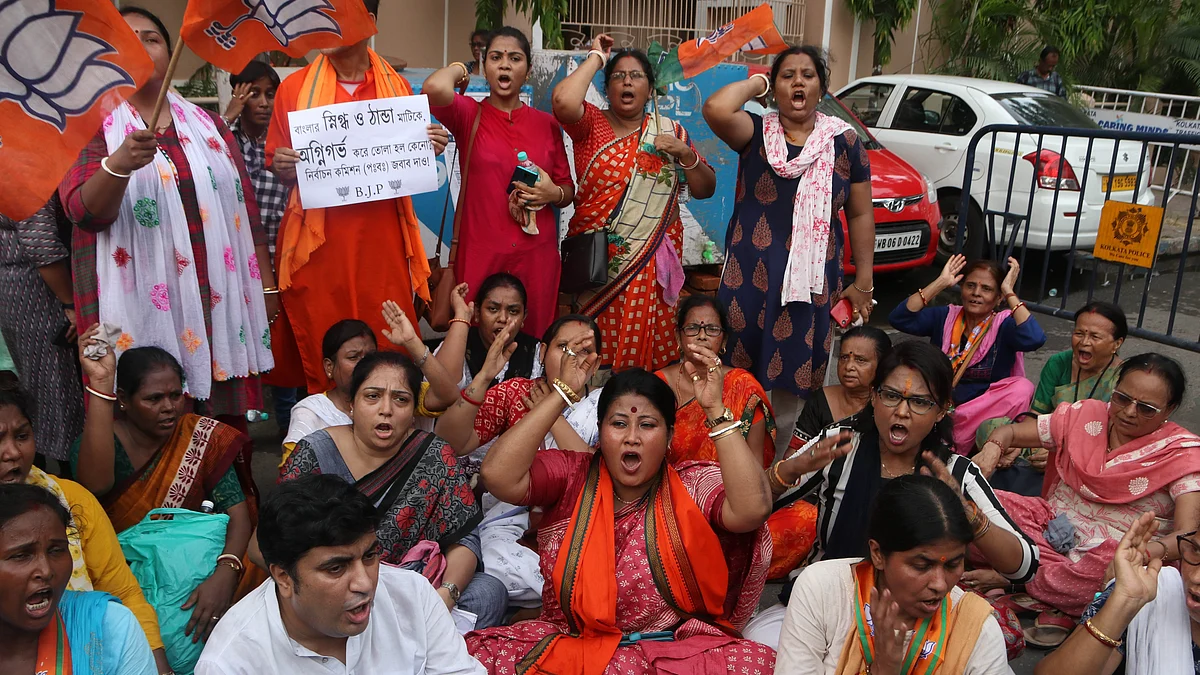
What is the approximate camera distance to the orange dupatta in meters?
2.92

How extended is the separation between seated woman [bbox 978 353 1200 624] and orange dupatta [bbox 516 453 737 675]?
4.39 ft

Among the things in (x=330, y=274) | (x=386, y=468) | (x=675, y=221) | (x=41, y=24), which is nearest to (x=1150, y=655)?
(x=386, y=468)

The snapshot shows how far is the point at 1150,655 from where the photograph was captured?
269cm

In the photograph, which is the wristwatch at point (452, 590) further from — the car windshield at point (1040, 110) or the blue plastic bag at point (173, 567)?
the car windshield at point (1040, 110)

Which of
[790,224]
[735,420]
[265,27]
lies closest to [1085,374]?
[790,224]

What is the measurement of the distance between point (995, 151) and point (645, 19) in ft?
11.5

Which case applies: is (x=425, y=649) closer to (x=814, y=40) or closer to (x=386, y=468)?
(x=386, y=468)

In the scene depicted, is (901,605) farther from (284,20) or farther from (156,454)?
(284,20)

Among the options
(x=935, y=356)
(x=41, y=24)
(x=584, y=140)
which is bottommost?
(x=935, y=356)

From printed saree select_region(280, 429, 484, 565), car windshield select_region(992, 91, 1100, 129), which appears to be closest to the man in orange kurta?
printed saree select_region(280, 429, 484, 565)

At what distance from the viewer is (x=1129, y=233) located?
520cm

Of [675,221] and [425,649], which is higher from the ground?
[675,221]

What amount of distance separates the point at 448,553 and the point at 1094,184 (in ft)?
23.5

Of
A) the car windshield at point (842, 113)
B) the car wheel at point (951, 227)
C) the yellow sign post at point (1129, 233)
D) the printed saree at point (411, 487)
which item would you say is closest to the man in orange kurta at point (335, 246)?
the printed saree at point (411, 487)
